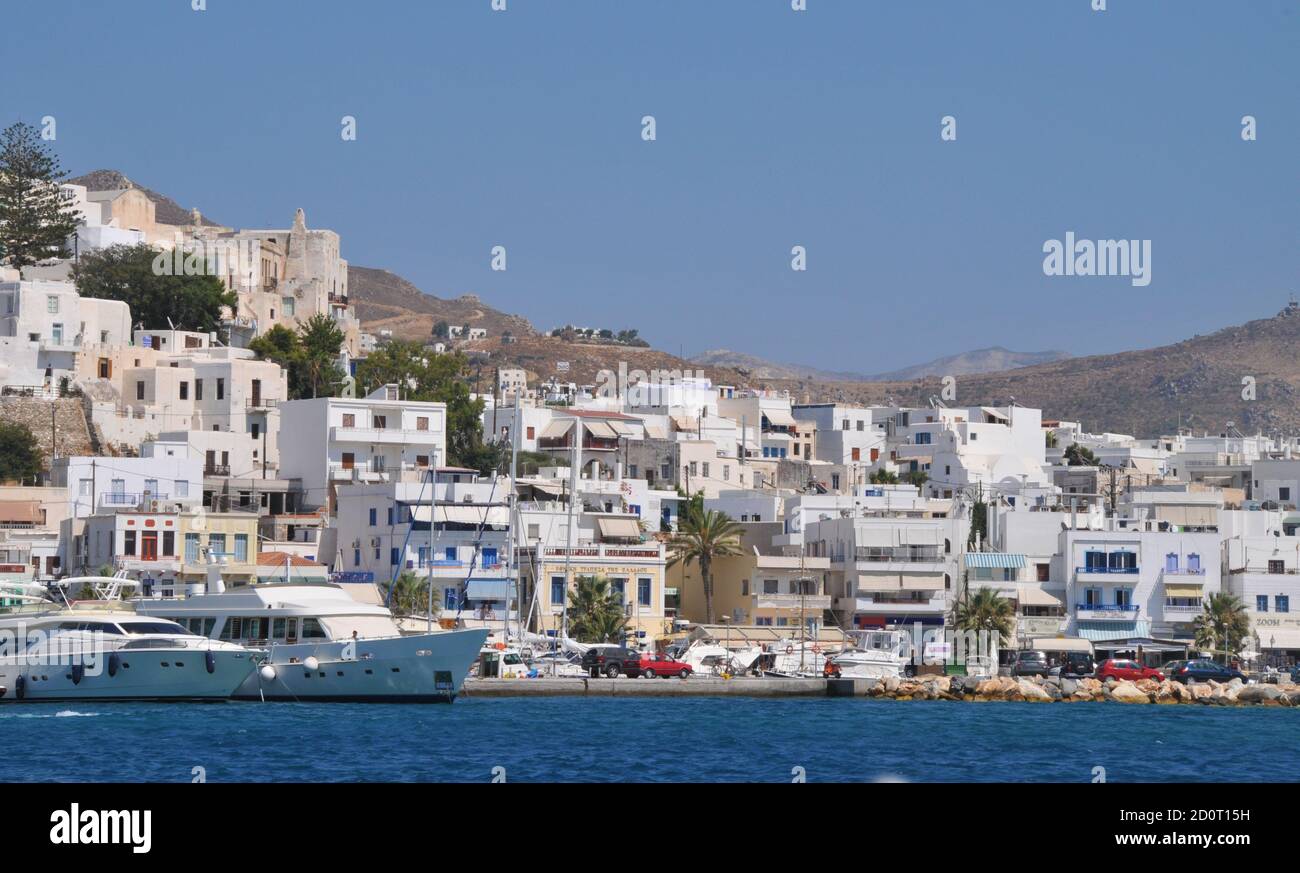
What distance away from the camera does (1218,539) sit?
7644cm

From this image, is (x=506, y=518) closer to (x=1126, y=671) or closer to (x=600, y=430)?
(x=600, y=430)

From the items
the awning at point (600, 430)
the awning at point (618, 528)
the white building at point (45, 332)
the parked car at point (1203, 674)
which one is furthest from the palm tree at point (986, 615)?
the white building at point (45, 332)

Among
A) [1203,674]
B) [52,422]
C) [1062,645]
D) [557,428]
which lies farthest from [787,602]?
[52,422]

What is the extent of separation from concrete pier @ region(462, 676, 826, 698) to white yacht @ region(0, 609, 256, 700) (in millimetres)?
9298

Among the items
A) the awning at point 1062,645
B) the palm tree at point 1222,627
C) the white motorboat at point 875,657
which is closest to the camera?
the white motorboat at point 875,657

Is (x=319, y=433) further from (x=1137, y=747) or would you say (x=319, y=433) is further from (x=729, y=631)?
(x=1137, y=747)

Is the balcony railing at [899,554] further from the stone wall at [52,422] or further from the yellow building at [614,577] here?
the stone wall at [52,422]

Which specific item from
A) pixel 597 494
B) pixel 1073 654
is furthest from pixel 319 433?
pixel 1073 654

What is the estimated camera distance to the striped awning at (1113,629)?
245ft

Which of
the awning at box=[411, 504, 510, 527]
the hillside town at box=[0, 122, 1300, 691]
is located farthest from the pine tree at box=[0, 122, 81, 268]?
the awning at box=[411, 504, 510, 527]

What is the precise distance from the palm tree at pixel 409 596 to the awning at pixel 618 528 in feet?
25.9

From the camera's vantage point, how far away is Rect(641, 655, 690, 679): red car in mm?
62875

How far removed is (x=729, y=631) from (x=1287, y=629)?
22956 millimetres

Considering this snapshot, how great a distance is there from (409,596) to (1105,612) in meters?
27.7
